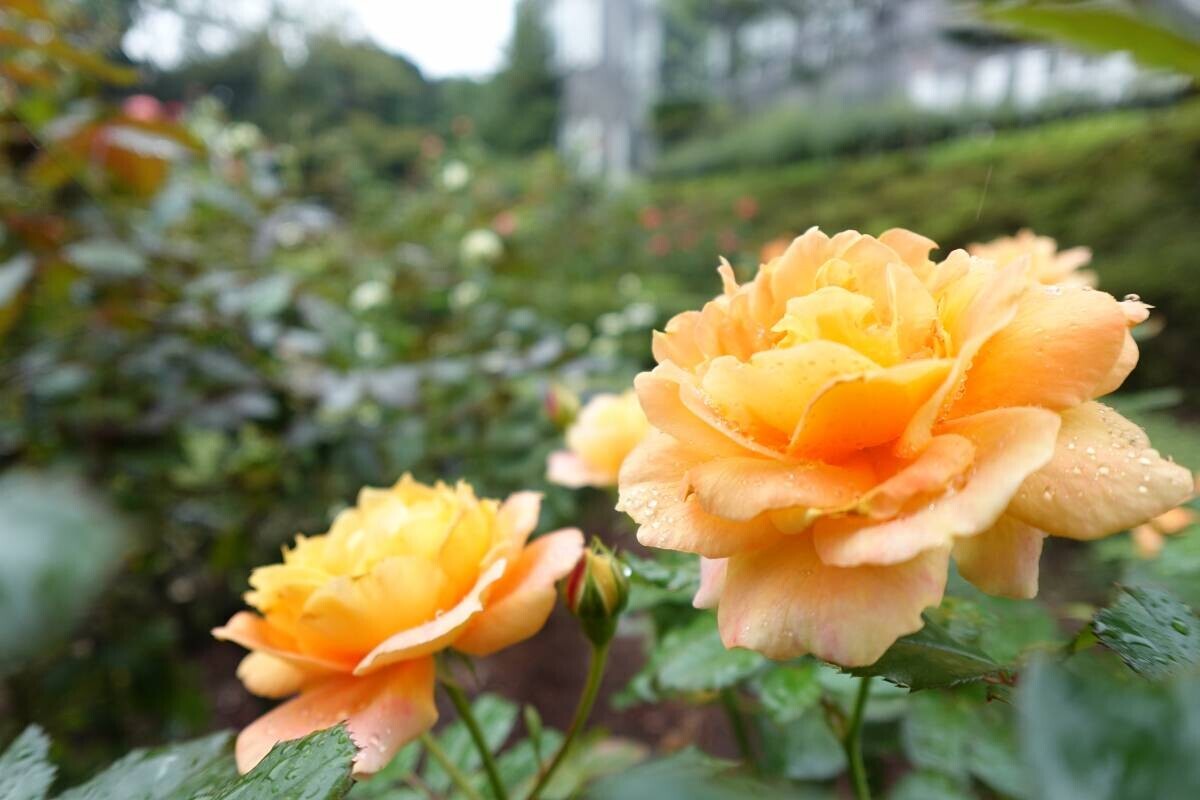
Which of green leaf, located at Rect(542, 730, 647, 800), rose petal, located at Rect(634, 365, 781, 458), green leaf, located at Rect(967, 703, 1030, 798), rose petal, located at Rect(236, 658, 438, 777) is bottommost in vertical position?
green leaf, located at Rect(542, 730, 647, 800)

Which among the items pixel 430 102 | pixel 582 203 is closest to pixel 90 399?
pixel 582 203

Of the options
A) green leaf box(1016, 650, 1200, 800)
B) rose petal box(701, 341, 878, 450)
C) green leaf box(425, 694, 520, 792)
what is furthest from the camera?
green leaf box(425, 694, 520, 792)

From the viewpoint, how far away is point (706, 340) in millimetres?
219

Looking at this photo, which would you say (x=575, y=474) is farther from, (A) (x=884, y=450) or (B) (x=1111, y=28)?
(B) (x=1111, y=28)

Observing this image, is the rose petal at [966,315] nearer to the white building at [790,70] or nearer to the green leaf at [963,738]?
the green leaf at [963,738]

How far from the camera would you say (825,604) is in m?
0.17

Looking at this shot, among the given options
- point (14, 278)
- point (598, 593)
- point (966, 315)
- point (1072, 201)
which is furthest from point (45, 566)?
point (1072, 201)

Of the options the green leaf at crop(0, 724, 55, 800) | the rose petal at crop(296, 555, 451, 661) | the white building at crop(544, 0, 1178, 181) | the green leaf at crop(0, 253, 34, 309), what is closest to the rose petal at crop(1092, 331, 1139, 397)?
the rose petal at crop(296, 555, 451, 661)

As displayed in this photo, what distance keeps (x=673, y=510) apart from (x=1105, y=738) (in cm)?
12

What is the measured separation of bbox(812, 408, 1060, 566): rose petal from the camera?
0.51ft

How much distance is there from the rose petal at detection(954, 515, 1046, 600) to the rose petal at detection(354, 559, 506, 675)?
0.45 feet

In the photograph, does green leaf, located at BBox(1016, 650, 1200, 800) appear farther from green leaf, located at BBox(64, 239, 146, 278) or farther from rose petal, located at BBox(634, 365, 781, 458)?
green leaf, located at BBox(64, 239, 146, 278)

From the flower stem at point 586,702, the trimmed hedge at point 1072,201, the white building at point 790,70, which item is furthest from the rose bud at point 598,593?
the white building at point 790,70

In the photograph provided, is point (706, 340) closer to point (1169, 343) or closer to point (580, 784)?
point (580, 784)
